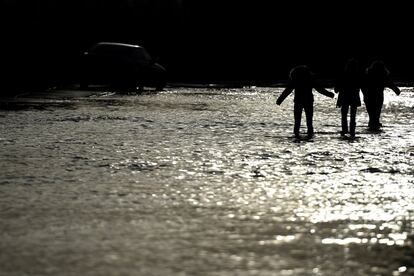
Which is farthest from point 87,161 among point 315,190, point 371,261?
point 371,261

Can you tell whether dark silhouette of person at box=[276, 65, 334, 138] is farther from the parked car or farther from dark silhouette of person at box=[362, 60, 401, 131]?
the parked car

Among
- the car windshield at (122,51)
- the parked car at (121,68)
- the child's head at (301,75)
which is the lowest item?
the parked car at (121,68)

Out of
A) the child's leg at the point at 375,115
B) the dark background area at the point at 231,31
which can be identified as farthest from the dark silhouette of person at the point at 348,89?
the dark background area at the point at 231,31

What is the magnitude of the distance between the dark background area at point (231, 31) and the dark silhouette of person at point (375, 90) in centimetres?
4292

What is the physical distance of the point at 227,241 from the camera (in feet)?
26.9

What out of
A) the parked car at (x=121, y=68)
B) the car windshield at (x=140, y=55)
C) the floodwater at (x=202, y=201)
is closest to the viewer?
the floodwater at (x=202, y=201)

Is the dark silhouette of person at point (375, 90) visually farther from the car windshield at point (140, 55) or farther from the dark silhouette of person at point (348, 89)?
the car windshield at point (140, 55)

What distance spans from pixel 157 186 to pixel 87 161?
111 inches

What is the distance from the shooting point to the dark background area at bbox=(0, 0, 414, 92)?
72.4m

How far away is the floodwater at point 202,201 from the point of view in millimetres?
7448

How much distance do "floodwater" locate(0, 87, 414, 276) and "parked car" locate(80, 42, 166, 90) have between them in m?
23.5

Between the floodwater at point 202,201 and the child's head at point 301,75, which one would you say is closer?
the floodwater at point 202,201

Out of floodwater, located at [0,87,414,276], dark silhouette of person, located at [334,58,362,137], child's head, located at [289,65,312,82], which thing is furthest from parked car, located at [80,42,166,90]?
child's head, located at [289,65,312,82]

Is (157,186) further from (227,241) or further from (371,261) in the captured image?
(371,261)
